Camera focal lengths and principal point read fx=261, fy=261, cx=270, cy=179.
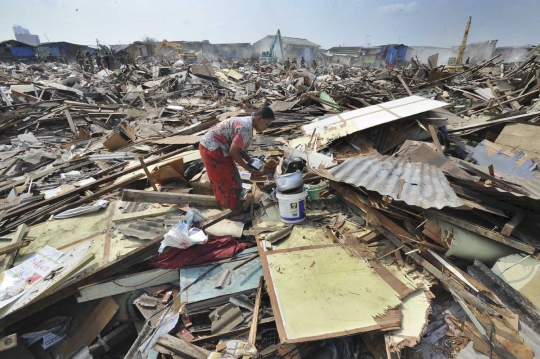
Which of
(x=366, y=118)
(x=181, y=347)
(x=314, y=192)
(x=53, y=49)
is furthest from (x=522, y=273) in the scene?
(x=53, y=49)

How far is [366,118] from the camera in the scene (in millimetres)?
5215

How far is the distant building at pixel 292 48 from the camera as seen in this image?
1559 inches

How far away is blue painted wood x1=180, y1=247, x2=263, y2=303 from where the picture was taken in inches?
111

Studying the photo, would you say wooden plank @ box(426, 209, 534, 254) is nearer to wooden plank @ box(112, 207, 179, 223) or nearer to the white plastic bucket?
the white plastic bucket

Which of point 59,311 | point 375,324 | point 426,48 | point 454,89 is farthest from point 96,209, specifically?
point 426,48

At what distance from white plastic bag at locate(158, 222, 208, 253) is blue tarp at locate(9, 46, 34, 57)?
39.5 meters

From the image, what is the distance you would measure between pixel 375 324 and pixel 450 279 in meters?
0.89

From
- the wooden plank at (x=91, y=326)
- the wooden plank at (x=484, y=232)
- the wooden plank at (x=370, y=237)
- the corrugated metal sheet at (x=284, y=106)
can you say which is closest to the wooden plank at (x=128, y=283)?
the wooden plank at (x=91, y=326)

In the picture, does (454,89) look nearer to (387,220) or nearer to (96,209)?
(387,220)

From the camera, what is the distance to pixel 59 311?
3178 mm

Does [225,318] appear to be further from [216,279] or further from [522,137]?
[522,137]

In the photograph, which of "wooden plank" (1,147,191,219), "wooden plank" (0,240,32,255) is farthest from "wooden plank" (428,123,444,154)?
"wooden plank" (0,240,32,255)

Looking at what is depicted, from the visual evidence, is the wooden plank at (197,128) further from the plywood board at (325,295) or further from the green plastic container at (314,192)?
the plywood board at (325,295)

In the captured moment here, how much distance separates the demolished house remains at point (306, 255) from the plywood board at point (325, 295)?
0.05 feet
